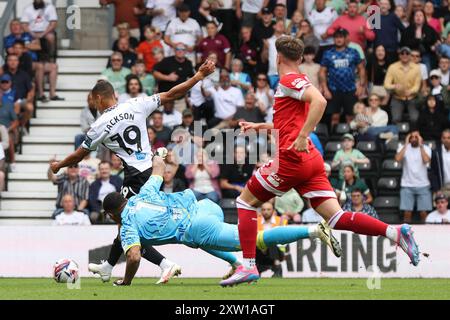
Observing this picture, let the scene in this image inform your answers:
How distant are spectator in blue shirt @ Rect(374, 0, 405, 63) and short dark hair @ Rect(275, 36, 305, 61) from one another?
1190cm

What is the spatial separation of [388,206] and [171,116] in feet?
14.7

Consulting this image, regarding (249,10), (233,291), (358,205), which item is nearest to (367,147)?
(358,205)

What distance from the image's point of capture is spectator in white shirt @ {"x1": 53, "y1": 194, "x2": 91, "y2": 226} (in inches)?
825

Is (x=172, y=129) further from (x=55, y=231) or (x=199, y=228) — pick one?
(x=199, y=228)

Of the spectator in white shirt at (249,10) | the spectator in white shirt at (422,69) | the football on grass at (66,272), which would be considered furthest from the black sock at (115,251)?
the spectator in white shirt at (249,10)

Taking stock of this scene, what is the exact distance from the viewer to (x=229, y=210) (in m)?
21.5

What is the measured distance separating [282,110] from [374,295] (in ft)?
6.84

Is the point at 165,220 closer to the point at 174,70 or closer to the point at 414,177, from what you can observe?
the point at 414,177

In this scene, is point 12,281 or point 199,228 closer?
point 199,228

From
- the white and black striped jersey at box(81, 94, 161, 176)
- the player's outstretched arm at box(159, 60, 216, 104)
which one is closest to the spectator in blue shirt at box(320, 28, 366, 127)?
the player's outstretched arm at box(159, 60, 216, 104)

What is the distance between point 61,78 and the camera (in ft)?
85.0

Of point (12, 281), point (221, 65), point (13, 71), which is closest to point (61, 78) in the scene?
point (13, 71)

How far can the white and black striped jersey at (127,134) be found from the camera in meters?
14.5

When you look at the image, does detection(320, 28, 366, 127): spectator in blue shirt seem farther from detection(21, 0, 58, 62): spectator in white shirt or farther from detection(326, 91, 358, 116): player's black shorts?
detection(21, 0, 58, 62): spectator in white shirt
